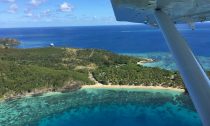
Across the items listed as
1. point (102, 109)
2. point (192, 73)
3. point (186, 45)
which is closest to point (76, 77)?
point (102, 109)

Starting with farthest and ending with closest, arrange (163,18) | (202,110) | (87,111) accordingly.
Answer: (87,111)
(163,18)
(202,110)

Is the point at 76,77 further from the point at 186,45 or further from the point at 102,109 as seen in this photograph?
the point at 186,45

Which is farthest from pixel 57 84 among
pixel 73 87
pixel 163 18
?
pixel 163 18

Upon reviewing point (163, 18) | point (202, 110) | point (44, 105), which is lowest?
point (44, 105)

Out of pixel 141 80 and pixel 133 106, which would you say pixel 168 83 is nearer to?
pixel 141 80

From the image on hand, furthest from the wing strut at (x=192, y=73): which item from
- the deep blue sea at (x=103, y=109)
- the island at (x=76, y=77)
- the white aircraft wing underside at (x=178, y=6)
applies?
the island at (x=76, y=77)

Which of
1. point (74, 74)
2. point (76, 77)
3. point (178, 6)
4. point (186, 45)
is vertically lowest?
point (76, 77)
